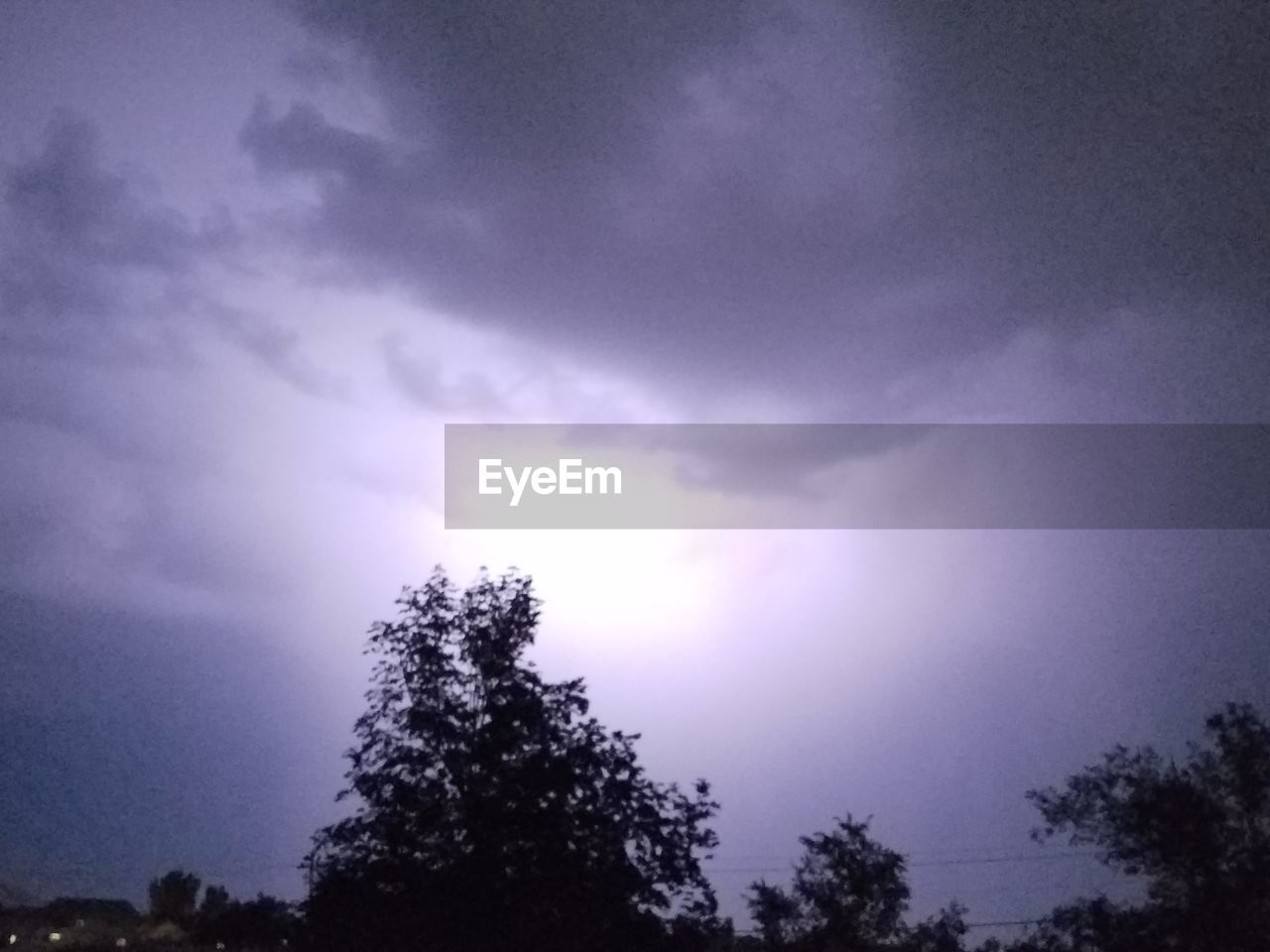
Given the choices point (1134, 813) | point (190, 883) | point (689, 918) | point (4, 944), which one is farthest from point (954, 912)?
point (190, 883)

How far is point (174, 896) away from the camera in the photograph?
319 feet

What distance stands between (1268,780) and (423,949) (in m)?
24.9

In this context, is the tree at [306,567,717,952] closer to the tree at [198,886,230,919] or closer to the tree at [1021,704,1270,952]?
the tree at [1021,704,1270,952]

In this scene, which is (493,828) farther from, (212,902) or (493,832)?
(212,902)

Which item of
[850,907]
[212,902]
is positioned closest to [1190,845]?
[850,907]

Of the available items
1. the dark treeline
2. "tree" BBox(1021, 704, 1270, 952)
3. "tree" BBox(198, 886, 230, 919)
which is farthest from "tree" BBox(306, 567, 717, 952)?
"tree" BBox(198, 886, 230, 919)

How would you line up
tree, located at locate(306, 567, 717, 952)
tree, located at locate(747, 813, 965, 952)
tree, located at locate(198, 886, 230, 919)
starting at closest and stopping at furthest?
1. tree, located at locate(306, 567, 717, 952)
2. tree, located at locate(747, 813, 965, 952)
3. tree, located at locate(198, 886, 230, 919)

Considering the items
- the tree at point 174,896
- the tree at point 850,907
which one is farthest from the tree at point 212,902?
the tree at point 850,907

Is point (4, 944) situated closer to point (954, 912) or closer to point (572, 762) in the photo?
point (954, 912)

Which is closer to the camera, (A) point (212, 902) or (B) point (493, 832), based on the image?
(B) point (493, 832)

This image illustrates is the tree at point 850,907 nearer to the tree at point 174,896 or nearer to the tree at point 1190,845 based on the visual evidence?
the tree at point 1190,845

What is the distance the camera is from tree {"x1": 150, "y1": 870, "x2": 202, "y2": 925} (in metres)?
89.5

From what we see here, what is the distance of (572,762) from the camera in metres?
19.3

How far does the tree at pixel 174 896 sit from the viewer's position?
89500mm
